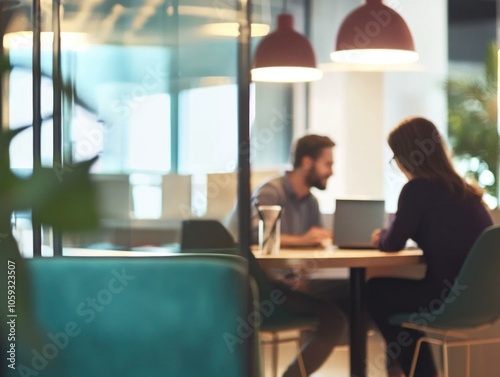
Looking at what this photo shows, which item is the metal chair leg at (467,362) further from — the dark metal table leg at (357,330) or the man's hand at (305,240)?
the man's hand at (305,240)

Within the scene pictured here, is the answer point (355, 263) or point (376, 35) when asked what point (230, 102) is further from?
point (355, 263)

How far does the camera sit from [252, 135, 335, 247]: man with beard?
408cm

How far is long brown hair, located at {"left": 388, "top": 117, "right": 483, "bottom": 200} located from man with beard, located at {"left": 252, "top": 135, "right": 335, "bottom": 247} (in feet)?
2.41

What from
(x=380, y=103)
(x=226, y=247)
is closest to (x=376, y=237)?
(x=226, y=247)

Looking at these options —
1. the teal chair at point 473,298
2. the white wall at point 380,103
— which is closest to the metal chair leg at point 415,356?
the teal chair at point 473,298

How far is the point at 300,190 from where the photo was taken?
13.6 feet

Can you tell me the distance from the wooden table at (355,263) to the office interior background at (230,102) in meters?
2.90

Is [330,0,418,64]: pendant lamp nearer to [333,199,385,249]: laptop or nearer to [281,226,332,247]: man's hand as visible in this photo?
[333,199,385,249]: laptop

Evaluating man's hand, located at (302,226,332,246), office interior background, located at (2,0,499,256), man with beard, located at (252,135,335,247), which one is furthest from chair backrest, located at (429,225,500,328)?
office interior background, located at (2,0,499,256)

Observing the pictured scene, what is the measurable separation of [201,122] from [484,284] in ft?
23.8

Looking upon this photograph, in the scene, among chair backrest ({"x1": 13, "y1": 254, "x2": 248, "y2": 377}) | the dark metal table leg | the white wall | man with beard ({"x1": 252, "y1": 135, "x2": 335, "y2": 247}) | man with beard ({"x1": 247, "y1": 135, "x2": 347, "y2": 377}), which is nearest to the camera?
chair backrest ({"x1": 13, "y1": 254, "x2": 248, "y2": 377})

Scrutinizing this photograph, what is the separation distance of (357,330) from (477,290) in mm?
534

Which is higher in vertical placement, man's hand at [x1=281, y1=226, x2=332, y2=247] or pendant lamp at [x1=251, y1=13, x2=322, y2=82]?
pendant lamp at [x1=251, y1=13, x2=322, y2=82]

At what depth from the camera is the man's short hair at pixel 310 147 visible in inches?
176
